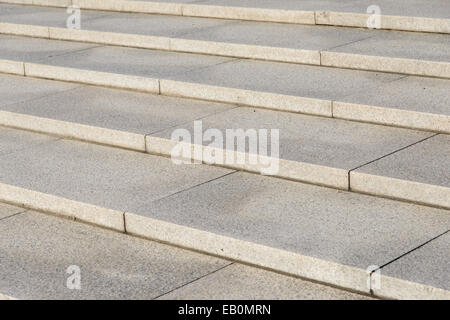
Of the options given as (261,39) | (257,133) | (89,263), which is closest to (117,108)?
(257,133)

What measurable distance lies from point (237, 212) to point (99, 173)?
1290 millimetres

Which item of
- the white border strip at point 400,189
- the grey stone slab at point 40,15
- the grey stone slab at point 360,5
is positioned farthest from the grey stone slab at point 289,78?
the grey stone slab at point 40,15

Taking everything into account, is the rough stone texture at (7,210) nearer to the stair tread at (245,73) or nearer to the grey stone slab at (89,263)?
the grey stone slab at (89,263)

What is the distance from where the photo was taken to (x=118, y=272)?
4984 millimetres

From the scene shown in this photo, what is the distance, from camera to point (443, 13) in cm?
771

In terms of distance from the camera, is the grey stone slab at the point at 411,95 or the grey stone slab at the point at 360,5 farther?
the grey stone slab at the point at 360,5

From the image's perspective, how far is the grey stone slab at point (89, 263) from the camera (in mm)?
4793

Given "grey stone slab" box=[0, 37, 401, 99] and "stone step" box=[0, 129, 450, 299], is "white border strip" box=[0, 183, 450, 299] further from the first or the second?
"grey stone slab" box=[0, 37, 401, 99]

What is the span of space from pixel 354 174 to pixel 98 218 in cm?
169

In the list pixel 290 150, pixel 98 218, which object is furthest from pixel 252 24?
pixel 98 218

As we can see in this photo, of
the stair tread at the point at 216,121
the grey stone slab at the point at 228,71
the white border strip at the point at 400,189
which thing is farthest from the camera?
the grey stone slab at the point at 228,71
